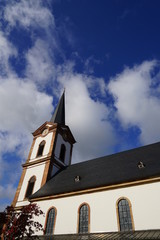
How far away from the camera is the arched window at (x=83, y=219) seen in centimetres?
1374

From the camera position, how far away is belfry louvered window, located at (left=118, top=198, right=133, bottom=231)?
12297mm

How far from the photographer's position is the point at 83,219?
1415cm

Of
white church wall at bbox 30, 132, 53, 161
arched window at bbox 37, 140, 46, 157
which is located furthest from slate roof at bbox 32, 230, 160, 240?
arched window at bbox 37, 140, 46, 157

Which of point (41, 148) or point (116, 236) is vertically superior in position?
point (41, 148)

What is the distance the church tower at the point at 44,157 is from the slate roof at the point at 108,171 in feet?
4.78

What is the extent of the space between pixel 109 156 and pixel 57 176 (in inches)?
260

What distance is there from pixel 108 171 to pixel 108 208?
4.14m

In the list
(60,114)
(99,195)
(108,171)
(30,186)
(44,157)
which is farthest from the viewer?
(60,114)

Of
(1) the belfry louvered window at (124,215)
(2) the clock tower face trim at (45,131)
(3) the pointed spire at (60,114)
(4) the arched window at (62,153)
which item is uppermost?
(3) the pointed spire at (60,114)

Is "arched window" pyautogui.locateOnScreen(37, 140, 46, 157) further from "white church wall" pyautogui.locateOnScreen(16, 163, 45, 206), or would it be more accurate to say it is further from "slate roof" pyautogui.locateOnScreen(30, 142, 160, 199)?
"slate roof" pyautogui.locateOnScreen(30, 142, 160, 199)

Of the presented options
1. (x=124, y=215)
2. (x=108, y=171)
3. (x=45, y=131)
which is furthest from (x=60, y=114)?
(x=124, y=215)

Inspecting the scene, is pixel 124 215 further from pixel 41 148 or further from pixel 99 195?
pixel 41 148

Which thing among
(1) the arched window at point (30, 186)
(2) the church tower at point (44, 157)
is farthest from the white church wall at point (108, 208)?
(2) the church tower at point (44, 157)

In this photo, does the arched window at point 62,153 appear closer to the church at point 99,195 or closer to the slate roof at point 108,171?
the church at point 99,195
